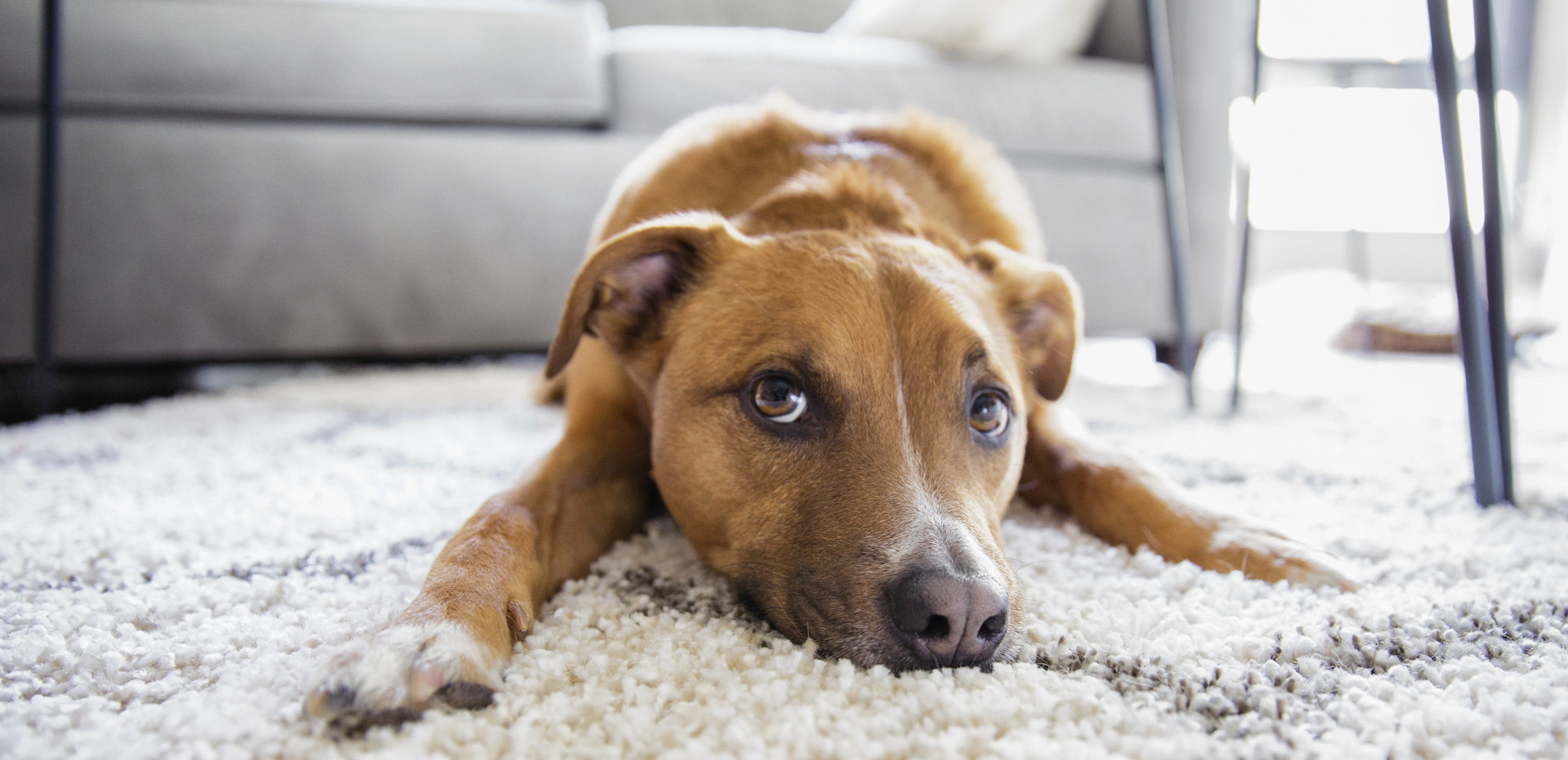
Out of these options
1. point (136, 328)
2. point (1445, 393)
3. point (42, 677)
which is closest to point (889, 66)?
point (1445, 393)

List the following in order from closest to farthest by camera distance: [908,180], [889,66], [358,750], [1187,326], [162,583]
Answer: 1. [358,750]
2. [162,583]
3. [908,180]
4. [1187,326]
5. [889,66]

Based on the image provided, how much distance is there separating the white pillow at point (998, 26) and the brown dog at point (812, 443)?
7.11 ft

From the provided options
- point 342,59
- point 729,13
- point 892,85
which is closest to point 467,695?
point 342,59

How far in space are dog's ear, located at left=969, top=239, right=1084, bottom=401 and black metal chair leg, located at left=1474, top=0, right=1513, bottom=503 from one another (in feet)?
2.49

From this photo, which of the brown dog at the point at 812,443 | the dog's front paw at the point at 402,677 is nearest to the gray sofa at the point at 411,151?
the brown dog at the point at 812,443

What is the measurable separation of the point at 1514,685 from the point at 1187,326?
2.20 meters

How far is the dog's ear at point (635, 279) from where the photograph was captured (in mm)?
1415

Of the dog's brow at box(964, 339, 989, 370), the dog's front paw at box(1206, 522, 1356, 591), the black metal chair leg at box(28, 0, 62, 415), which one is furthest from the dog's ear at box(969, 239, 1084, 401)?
the black metal chair leg at box(28, 0, 62, 415)

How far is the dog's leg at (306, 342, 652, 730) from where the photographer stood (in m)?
0.88

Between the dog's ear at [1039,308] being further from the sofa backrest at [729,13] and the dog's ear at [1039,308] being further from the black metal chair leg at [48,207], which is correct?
the sofa backrest at [729,13]

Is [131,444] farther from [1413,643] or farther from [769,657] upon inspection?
[1413,643]

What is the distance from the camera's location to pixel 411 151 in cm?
328

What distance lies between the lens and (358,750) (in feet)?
2.68

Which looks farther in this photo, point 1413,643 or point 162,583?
point 162,583
